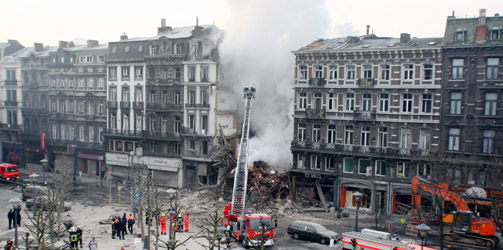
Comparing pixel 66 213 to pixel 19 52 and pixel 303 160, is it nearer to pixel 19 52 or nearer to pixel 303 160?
pixel 303 160

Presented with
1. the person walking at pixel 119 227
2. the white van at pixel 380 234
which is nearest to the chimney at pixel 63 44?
the person walking at pixel 119 227

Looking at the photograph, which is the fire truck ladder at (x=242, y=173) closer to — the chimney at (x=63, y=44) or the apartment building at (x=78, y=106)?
the apartment building at (x=78, y=106)

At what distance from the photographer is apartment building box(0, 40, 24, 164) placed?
7319 cm

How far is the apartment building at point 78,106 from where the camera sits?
64419 mm

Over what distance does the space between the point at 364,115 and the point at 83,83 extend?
37.5 meters

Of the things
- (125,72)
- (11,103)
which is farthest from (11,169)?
(11,103)

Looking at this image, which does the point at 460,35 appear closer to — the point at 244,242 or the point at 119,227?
the point at 244,242

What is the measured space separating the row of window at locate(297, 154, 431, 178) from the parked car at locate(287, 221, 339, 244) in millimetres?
11402

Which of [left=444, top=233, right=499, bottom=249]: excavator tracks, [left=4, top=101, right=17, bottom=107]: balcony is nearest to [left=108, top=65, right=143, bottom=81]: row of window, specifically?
[left=4, top=101, right=17, bottom=107]: balcony

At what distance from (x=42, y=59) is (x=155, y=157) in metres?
24.7

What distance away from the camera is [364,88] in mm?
45219

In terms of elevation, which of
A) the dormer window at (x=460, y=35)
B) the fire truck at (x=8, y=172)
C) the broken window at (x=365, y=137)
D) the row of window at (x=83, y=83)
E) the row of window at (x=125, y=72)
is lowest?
the fire truck at (x=8, y=172)

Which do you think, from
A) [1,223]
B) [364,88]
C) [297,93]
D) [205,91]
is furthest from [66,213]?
[364,88]

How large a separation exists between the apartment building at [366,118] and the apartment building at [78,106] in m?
27.9
